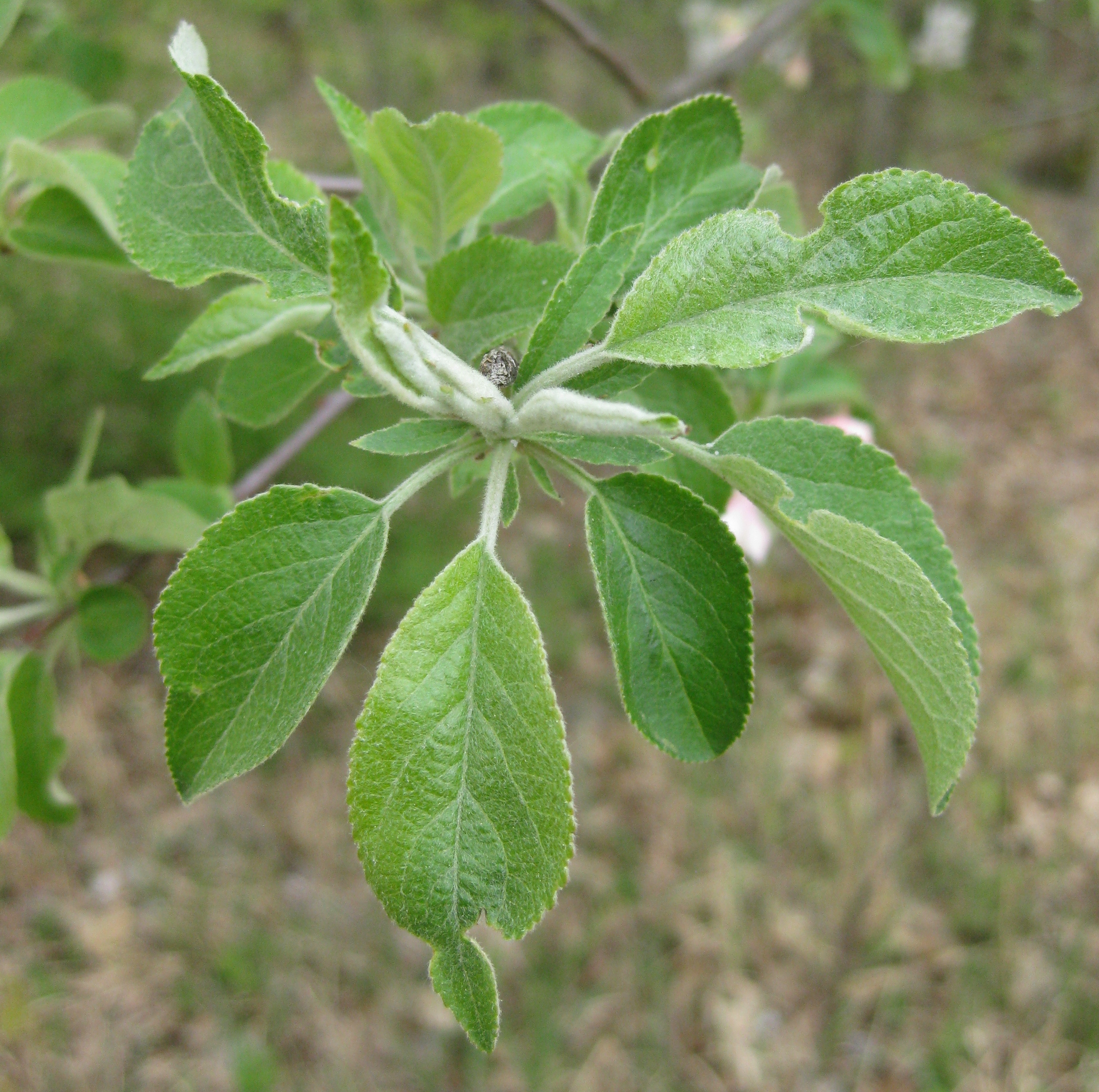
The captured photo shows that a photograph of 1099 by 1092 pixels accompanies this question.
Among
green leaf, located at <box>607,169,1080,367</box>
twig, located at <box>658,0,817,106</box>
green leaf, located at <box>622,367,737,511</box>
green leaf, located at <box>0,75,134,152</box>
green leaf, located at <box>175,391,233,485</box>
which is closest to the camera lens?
green leaf, located at <box>607,169,1080,367</box>

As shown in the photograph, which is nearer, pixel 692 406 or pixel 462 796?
pixel 462 796

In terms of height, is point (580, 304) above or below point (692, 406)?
above

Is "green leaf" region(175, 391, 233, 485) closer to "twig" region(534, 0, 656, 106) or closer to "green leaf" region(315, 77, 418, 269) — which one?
"green leaf" region(315, 77, 418, 269)

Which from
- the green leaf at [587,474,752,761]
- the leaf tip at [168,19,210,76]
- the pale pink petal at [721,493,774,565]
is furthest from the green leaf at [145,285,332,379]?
the pale pink petal at [721,493,774,565]

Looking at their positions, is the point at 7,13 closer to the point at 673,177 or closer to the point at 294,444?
the point at 294,444

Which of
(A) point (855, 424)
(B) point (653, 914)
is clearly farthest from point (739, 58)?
(B) point (653, 914)

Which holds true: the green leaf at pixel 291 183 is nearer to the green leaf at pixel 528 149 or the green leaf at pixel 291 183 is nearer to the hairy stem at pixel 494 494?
the green leaf at pixel 528 149
